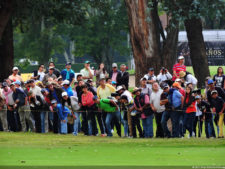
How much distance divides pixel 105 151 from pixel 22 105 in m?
8.94

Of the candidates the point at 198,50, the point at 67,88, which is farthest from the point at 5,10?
the point at 198,50

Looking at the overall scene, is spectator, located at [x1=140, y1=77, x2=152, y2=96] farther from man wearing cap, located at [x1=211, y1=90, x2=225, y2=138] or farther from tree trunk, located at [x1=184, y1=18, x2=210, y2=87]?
tree trunk, located at [x1=184, y1=18, x2=210, y2=87]

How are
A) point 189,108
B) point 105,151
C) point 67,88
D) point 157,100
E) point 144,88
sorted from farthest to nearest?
1. point 67,88
2. point 144,88
3. point 157,100
4. point 189,108
5. point 105,151

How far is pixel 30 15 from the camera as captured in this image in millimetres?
39188

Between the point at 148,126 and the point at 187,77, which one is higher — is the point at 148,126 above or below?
below

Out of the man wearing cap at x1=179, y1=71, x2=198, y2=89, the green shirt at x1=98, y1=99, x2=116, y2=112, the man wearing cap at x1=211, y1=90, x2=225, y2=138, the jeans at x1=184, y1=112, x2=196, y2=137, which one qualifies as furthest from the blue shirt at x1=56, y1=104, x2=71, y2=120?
the man wearing cap at x1=211, y1=90, x2=225, y2=138

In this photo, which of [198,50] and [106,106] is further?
[198,50]

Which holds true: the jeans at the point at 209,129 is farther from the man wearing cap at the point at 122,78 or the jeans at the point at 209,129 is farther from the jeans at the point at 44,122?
the jeans at the point at 44,122

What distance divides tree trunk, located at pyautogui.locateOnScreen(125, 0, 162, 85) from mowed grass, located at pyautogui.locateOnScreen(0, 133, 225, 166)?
8577mm

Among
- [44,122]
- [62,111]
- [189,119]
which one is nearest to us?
[189,119]

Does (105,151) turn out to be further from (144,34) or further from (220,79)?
(144,34)

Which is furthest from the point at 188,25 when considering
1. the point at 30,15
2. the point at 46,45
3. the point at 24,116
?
the point at 46,45

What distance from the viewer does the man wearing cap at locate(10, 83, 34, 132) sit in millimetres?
27172

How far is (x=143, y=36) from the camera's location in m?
32.5
